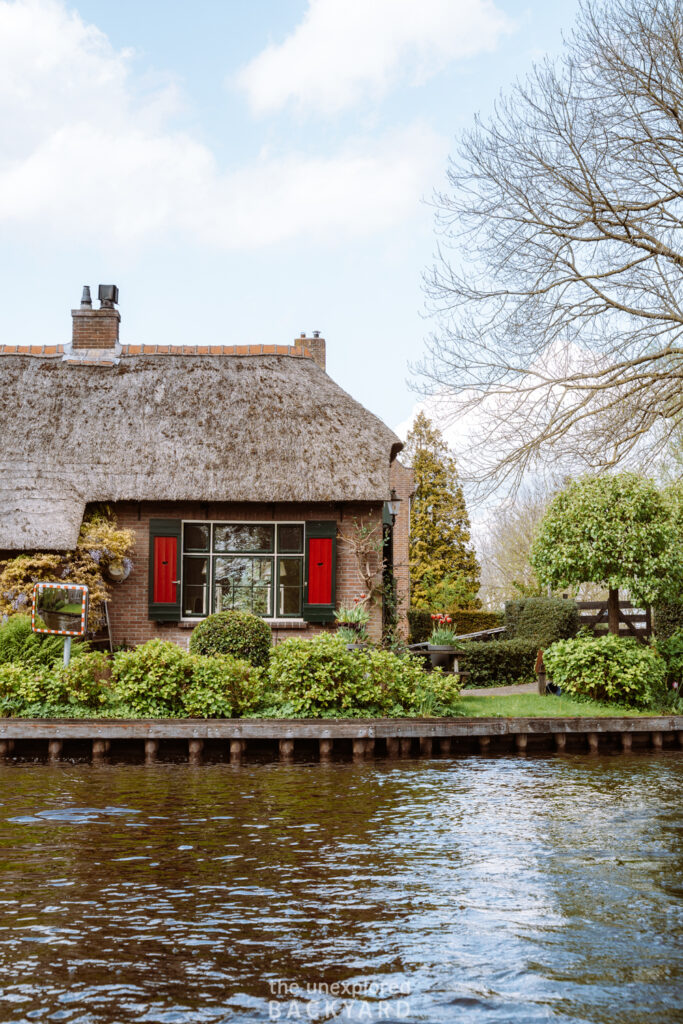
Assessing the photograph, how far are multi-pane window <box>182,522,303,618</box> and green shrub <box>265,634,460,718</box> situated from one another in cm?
329

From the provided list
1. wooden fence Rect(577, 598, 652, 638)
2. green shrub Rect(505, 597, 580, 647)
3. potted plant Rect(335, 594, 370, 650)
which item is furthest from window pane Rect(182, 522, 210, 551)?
wooden fence Rect(577, 598, 652, 638)

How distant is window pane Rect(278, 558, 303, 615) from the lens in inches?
627

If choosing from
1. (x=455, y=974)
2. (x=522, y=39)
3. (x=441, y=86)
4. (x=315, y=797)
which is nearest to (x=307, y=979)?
(x=455, y=974)

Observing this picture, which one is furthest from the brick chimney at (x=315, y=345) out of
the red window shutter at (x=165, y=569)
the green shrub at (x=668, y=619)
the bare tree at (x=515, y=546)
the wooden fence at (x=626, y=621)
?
the bare tree at (x=515, y=546)

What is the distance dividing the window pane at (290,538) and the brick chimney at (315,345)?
15.8 ft

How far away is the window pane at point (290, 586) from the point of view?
1593cm

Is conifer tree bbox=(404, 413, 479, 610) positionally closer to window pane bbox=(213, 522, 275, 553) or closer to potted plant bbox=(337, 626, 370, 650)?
window pane bbox=(213, 522, 275, 553)

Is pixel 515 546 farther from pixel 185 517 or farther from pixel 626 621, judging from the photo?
pixel 185 517

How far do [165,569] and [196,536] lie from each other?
0.75 m

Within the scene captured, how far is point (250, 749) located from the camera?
470 inches

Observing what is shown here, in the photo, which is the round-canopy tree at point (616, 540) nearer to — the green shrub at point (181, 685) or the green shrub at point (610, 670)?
the green shrub at point (610, 670)

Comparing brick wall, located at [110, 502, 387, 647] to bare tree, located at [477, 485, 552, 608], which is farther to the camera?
bare tree, located at [477, 485, 552, 608]

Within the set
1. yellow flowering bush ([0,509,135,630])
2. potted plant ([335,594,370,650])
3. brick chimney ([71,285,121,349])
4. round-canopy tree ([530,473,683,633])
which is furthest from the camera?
brick chimney ([71,285,121,349])

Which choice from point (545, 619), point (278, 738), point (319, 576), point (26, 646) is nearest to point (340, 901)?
point (278, 738)
